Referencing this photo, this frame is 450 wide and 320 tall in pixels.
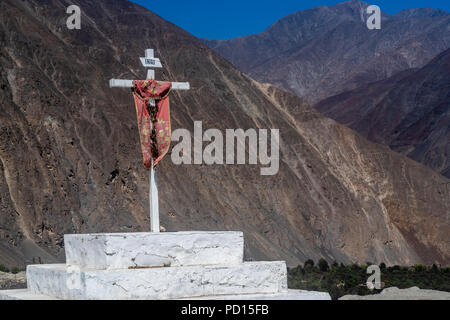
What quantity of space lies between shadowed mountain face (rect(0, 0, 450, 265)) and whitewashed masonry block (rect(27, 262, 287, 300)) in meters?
21.3

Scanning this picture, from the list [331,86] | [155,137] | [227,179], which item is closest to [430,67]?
[331,86]

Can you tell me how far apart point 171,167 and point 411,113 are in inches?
2655

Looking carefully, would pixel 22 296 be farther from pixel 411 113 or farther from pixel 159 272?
pixel 411 113

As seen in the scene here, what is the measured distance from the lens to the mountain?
147 metres

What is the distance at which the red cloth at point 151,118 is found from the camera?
1434 cm

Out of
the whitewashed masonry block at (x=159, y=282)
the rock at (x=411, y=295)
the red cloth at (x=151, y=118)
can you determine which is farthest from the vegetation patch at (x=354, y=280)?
the red cloth at (x=151, y=118)

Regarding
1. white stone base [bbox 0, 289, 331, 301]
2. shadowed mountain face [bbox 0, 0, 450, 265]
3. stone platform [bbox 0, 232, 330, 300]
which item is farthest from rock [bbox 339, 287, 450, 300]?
shadowed mountain face [bbox 0, 0, 450, 265]

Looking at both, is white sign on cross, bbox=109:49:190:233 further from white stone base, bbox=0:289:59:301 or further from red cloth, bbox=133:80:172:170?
white stone base, bbox=0:289:59:301

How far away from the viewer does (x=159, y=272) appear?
1273cm

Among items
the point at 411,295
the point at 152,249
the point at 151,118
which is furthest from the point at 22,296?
the point at 411,295

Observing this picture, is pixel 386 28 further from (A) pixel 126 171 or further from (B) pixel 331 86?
(A) pixel 126 171

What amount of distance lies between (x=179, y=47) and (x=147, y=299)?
50826 millimetres

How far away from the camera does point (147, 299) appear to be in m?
12.5

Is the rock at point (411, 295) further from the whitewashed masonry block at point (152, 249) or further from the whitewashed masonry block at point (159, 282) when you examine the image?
the whitewashed masonry block at point (152, 249)
